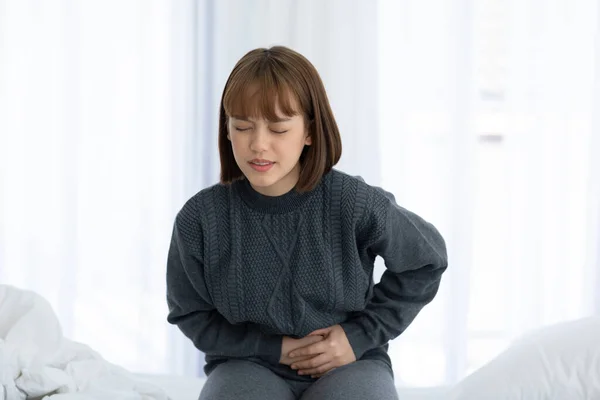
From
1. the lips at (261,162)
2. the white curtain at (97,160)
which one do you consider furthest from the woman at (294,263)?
the white curtain at (97,160)

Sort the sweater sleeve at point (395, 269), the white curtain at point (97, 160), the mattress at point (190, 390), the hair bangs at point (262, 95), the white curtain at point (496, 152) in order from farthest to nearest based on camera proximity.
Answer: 1. the white curtain at point (97, 160)
2. the white curtain at point (496, 152)
3. the mattress at point (190, 390)
4. the sweater sleeve at point (395, 269)
5. the hair bangs at point (262, 95)

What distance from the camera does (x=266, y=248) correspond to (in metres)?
1.55

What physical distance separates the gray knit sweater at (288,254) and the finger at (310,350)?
0.09 ft

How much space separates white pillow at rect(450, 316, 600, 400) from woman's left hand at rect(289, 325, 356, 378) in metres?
0.25

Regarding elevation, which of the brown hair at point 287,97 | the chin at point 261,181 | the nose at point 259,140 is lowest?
the chin at point 261,181

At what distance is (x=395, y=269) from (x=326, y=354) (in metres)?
0.20

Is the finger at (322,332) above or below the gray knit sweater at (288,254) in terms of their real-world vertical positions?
below

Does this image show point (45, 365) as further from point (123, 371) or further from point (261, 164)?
point (261, 164)

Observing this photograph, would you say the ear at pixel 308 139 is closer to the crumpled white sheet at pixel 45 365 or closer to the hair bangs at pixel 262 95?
the hair bangs at pixel 262 95

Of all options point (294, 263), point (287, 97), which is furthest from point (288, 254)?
point (287, 97)

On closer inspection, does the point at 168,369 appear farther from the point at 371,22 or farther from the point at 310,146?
the point at 310,146

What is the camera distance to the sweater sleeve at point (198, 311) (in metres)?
1.57

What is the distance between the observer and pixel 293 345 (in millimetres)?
1592

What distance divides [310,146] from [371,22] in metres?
1.15
